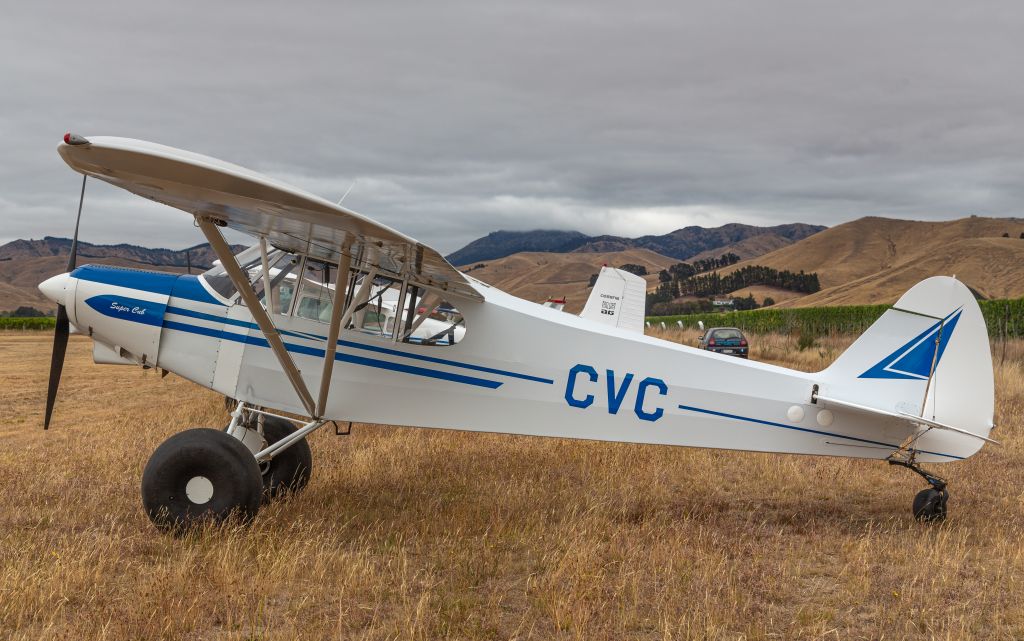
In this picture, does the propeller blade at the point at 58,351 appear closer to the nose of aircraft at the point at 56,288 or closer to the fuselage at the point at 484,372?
the nose of aircraft at the point at 56,288

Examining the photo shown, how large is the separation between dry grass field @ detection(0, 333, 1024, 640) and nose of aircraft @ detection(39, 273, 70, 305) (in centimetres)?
180

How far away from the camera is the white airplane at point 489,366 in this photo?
6473 millimetres

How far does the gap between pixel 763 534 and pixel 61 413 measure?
13157 millimetres

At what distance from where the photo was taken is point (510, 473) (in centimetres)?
871

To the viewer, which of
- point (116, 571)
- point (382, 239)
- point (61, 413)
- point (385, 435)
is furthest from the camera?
point (61, 413)

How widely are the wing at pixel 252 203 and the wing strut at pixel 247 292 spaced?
0.12 metres

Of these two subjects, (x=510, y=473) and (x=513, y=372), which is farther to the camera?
(x=510, y=473)

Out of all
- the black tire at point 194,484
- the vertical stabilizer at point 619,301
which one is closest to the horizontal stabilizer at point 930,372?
the black tire at point 194,484

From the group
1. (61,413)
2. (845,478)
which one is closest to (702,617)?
(845,478)

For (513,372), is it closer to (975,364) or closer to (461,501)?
(461,501)

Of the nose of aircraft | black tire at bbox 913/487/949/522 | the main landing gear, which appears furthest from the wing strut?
black tire at bbox 913/487/949/522

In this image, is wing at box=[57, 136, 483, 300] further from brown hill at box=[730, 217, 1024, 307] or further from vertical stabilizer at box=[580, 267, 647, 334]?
brown hill at box=[730, 217, 1024, 307]

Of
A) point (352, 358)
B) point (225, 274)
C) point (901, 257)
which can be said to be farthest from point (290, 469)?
point (901, 257)

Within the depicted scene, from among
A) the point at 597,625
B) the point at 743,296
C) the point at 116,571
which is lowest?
the point at 116,571
